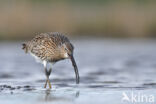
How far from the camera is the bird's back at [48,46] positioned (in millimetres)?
12258

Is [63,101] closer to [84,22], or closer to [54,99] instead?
[54,99]

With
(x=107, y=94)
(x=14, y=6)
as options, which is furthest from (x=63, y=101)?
(x=14, y=6)

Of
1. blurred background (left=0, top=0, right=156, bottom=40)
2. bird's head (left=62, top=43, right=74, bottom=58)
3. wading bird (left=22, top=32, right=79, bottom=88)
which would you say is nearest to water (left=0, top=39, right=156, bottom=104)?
wading bird (left=22, top=32, right=79, bottom=88)

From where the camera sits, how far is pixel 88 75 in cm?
1402

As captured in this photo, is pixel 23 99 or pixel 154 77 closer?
pixel 23 99

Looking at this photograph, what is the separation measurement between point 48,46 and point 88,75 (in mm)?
1944

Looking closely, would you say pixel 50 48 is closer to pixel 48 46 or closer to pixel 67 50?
pixel 48 46

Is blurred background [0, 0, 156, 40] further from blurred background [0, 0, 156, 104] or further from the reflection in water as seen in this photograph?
the reflection in water

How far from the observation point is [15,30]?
22.9m

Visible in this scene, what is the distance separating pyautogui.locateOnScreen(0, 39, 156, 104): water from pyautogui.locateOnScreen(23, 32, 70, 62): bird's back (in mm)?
653

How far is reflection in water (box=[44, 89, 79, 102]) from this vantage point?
32.6 ft

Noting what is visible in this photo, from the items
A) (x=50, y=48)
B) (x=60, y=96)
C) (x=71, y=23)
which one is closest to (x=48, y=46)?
(x=50, y=48)

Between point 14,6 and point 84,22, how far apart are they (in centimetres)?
379

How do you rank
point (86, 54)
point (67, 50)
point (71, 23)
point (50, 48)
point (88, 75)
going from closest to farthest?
point (67, 50) → point (50, 48) → point (88, 75) → point (86, 54) → point (71, 23)
